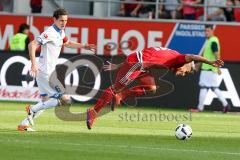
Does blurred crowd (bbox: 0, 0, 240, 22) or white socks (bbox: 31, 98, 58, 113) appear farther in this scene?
blurred crowd (bbox: 0, 0, 240, 22)

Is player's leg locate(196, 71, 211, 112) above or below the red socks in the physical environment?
below

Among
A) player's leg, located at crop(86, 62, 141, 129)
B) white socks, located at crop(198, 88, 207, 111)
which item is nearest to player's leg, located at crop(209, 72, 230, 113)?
white socks, located at crop(198, 88, 207, 111)

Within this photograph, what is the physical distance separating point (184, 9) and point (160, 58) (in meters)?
12.0

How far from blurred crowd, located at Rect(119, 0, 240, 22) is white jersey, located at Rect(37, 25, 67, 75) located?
1142 cm

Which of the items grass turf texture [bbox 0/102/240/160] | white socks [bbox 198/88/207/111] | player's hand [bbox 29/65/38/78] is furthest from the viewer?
white socks [bbox 198/88/207/111]

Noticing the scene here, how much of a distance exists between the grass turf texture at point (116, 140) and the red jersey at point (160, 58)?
1.35 metres

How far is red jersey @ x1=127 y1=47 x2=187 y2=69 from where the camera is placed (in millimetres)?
17375

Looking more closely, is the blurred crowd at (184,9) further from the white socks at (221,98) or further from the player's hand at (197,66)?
the white socks at (221,98)

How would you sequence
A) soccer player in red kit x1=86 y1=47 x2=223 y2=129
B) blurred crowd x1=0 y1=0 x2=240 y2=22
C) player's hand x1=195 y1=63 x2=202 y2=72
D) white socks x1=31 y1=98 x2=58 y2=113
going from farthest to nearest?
1. blurred crowd x1=0 y1=0 x2=240 y2=22
2. player's hand x1=195 y1=63 x2=202 y2=72
3. soccer player in red kit x1=86 y1=47 x2=223 y2=129
4. white socks x1=31 y1=98 x2=58 y2=113

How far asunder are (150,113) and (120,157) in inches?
382

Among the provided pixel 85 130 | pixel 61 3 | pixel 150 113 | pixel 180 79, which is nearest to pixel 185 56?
pixel 85 130

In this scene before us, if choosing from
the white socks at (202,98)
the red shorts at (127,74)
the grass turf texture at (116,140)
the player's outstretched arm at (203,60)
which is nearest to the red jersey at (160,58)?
the red shorts at (127,74)

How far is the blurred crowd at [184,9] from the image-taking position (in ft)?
95.6

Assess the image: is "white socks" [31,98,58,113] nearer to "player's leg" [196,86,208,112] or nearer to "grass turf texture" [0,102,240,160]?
"grass turf texture" [0,102,240,160]
